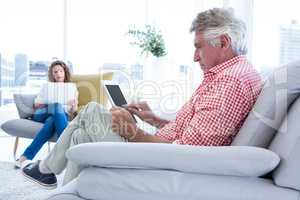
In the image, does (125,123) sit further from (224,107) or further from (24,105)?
(24,105)

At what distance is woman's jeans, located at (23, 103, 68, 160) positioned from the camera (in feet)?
9.98

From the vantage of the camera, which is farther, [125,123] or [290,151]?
[125,123]

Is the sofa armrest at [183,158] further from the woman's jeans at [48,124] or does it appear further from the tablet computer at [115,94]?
the woman's jeans at [48,124]

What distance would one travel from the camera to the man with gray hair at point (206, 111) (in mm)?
1410

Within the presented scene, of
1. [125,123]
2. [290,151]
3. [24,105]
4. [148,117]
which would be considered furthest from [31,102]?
[290,151]

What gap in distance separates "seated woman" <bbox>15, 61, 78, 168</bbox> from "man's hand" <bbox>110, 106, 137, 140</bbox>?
63.2 inches

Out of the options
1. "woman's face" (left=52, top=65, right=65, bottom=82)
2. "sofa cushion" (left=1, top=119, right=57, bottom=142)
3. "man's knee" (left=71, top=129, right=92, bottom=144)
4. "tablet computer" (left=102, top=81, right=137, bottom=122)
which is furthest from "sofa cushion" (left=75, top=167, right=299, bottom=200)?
"woman's face" (left=52, top=65, right=65, bottom=82)

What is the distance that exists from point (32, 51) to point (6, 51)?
0.37 m

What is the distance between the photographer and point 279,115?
4.21ft

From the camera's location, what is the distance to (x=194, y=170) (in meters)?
1.18

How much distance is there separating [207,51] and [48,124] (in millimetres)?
1874

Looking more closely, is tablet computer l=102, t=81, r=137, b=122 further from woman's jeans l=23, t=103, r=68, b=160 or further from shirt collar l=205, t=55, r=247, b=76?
woman's jeans l=23, t=103, r=68, b=160

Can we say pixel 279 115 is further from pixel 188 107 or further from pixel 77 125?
pixel 77 125

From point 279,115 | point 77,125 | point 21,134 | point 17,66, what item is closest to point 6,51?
point 17,66
